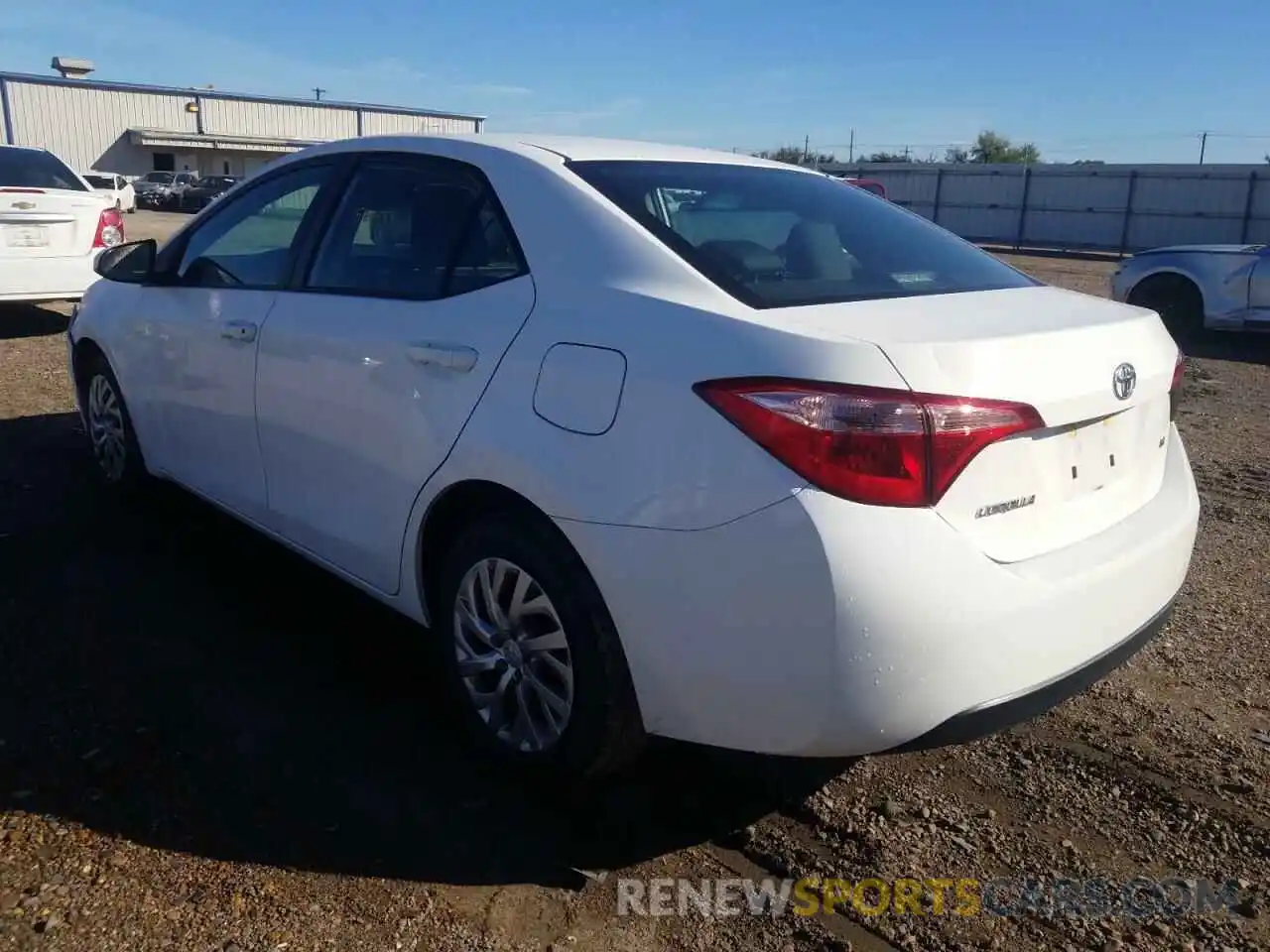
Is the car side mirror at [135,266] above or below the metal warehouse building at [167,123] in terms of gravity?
below

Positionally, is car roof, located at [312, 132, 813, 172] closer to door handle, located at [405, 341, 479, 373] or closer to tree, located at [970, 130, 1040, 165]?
door handle, located at [405, 341, 479, 373]

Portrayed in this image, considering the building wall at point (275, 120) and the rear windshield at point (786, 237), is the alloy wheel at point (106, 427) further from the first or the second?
the building wall at point (275, 120)

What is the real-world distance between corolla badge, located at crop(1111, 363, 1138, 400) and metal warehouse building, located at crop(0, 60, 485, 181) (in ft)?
184

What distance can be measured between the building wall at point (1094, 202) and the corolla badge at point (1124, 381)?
33.5m

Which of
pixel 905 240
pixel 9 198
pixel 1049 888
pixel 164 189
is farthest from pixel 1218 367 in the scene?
pixel 164 189

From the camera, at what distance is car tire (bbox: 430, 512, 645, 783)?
2.67m

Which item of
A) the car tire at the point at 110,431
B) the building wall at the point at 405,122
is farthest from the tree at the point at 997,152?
the car tire at the point at 110,431

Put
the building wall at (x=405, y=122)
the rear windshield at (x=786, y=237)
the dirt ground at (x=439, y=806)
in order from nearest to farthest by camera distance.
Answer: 1. the dirt ground at (x=439, y=806)
2. the rear windshield at (x=786, y=237)
3. the building wall at (x=405, y=122)

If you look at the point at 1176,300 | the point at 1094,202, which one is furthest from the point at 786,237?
the point at 1094,202

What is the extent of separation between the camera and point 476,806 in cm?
296

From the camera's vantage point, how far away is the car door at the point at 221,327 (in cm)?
388

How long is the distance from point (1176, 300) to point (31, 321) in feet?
38.5

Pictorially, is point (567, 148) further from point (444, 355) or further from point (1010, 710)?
point (1010, 710)

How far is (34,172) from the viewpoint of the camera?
414 inches
